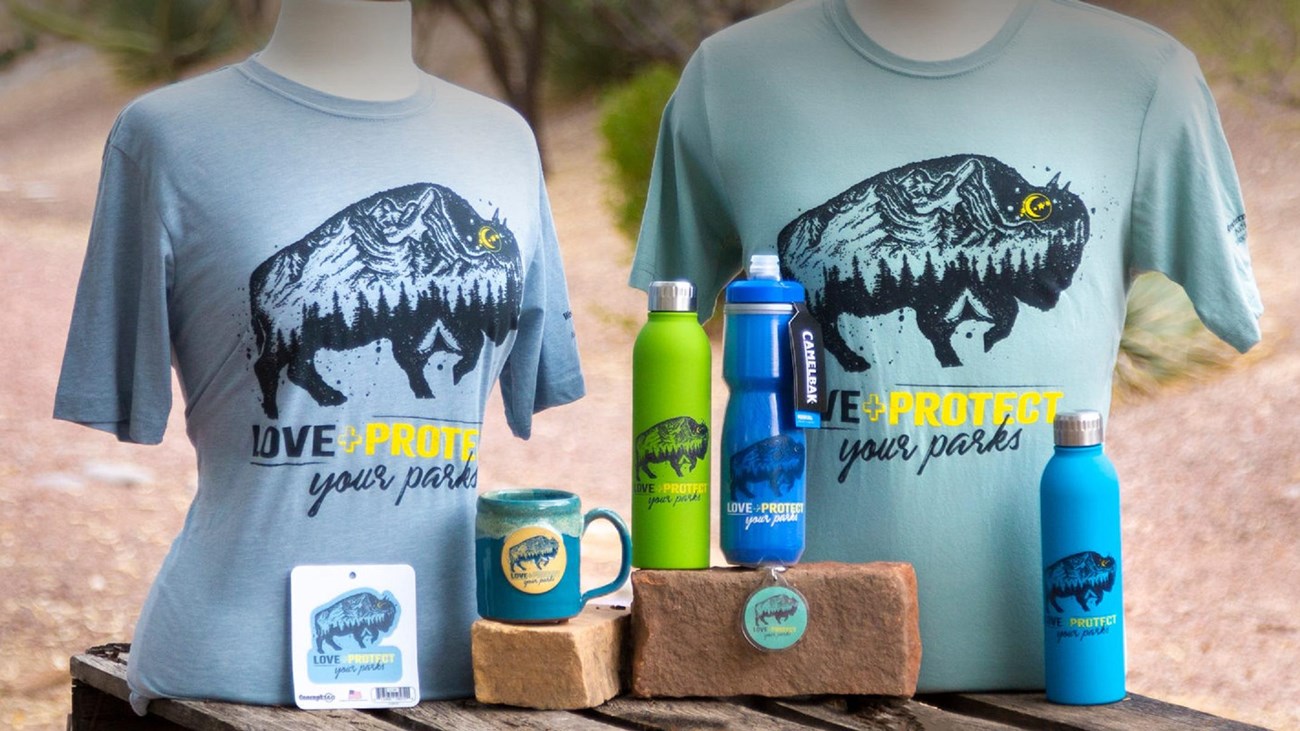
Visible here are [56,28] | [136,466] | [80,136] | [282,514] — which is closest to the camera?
[282,514]

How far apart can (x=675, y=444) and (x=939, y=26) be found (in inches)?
18.0

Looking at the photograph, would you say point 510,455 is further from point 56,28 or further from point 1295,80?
point 1295,80

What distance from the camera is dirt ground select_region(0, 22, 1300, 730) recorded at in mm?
4180

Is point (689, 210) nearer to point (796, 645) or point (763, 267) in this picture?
point (763, 267)

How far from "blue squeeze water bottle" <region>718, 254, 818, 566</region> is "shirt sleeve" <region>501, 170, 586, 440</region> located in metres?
0.23

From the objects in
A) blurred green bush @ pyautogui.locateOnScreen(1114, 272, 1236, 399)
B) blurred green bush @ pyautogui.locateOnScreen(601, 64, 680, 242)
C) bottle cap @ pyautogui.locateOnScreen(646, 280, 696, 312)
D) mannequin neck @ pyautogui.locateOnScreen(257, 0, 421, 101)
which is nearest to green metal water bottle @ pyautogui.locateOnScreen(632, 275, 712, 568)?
bottle cap @ pyautogui.locateOnScreen(646, 280, 696, 312)

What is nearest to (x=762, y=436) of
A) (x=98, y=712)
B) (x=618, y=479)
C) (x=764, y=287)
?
(x=764, y=287)

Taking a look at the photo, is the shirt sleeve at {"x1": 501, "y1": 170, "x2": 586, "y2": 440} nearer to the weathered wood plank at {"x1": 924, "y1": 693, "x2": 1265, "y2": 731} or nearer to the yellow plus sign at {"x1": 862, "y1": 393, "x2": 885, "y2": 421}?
the yellow plus sign at {"x1": 862, "y1": 393, "x2": 885, "y2": 421}

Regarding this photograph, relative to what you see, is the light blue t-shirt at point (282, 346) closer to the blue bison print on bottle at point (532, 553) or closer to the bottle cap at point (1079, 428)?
the blue bison print on bottle at point (532, 553)

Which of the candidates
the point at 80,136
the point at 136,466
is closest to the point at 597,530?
the point at 136,466

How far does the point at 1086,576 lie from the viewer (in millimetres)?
1288

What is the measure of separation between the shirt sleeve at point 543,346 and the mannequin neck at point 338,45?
192 millimetres

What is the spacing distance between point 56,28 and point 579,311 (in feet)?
7.78

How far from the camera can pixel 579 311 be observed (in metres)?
6.16
